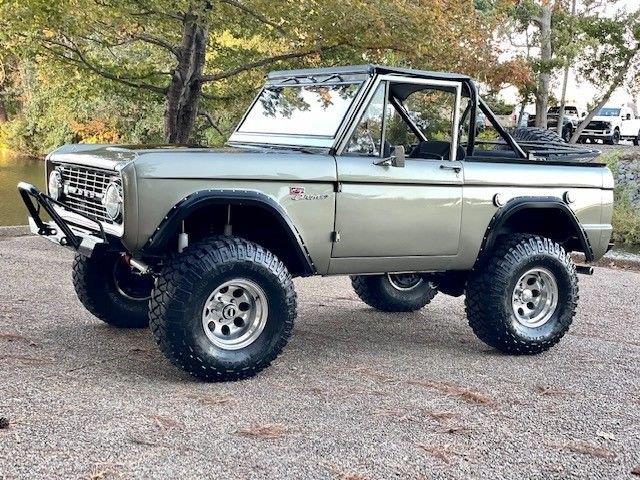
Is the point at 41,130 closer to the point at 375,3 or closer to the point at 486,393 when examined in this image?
the point at 375,3

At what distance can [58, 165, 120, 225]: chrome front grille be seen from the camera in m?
5.29

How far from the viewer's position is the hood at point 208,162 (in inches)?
195

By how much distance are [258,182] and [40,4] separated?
6349 mm

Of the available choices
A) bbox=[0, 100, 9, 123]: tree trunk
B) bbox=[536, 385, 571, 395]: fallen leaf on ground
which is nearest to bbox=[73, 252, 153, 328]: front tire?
bbox=[536, 385, 571, 395]: fallen leaf on ground

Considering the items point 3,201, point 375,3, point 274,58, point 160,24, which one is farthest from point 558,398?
point 3,201

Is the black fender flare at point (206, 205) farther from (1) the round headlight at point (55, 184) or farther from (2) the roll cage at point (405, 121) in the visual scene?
(1) the round headlight at point (55, 184)

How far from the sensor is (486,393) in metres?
5.36

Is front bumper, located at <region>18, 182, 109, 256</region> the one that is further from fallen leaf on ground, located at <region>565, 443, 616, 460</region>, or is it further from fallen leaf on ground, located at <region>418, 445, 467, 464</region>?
fallen leaf on ground, located at <region>565, 443, 616, 460</region>

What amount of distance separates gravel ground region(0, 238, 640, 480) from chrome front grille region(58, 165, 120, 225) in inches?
38.7

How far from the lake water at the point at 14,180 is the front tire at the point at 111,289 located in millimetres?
12089

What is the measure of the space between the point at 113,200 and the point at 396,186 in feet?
6.15

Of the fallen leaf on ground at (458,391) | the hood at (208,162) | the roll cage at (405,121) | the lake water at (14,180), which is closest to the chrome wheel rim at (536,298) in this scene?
the roll cage at (405,121)

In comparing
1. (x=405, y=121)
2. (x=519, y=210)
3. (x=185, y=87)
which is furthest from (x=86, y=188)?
(x=185, y=87)

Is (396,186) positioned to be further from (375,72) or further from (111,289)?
(111,289)
